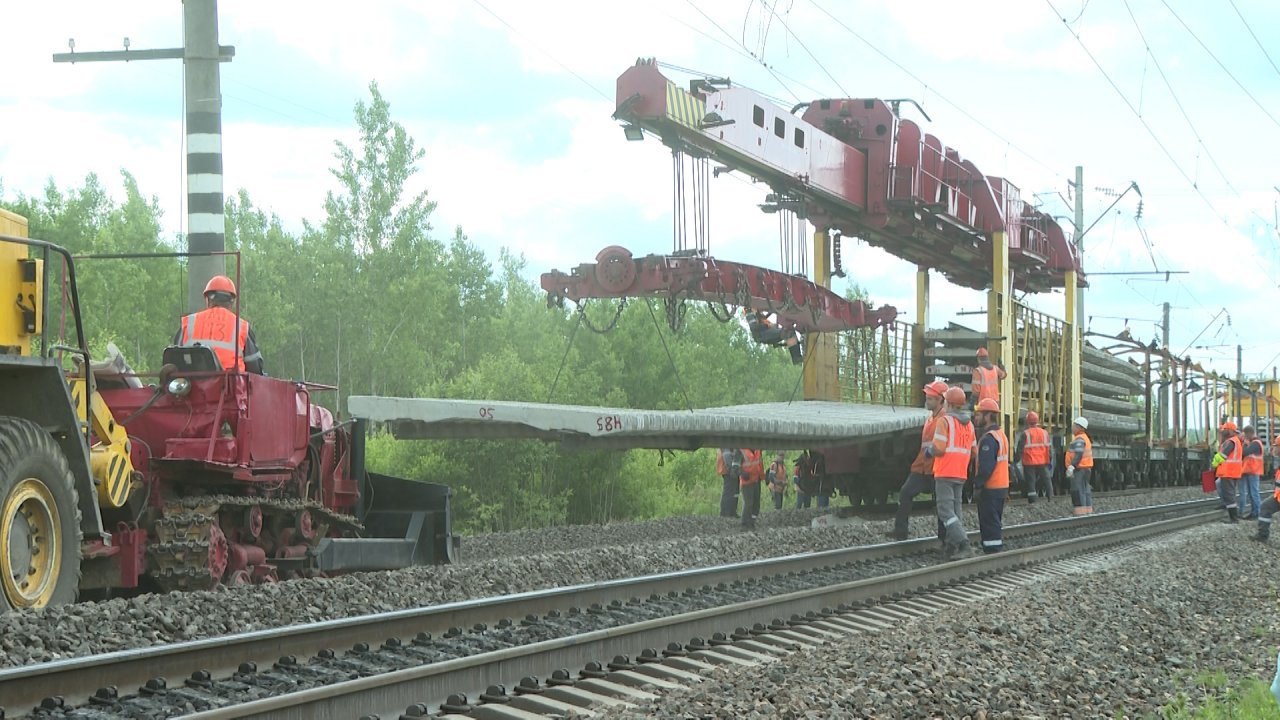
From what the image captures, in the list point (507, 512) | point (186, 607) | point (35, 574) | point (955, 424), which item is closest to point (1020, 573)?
point (955, 424)

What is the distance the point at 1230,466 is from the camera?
21.3m

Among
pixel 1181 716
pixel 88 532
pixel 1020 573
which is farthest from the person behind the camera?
pixel 1020 573

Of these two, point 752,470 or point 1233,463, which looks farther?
point 1233,463

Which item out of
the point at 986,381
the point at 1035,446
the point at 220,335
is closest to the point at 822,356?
the point at 986,381

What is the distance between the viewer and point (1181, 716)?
6402mm

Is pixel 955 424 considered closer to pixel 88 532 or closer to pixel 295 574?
pixel 295 574

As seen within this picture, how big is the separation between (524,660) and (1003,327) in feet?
55.3

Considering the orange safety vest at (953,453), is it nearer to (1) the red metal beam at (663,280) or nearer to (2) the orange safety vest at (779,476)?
(1) the red metal beam at (663,280)

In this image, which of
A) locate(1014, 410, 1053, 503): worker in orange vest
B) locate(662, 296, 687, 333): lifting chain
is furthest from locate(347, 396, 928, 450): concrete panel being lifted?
locate(1014, 410, 1053, 503): worker in orange vest

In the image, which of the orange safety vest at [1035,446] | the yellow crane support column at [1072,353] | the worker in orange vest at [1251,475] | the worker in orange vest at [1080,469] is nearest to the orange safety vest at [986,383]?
the worker in orange vest at [1080,469]

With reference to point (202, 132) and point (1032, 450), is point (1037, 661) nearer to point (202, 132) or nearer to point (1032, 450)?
point (202, 132)

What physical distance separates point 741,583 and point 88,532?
493 cm

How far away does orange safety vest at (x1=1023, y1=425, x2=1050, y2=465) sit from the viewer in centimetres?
2239

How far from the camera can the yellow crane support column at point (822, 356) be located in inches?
802
